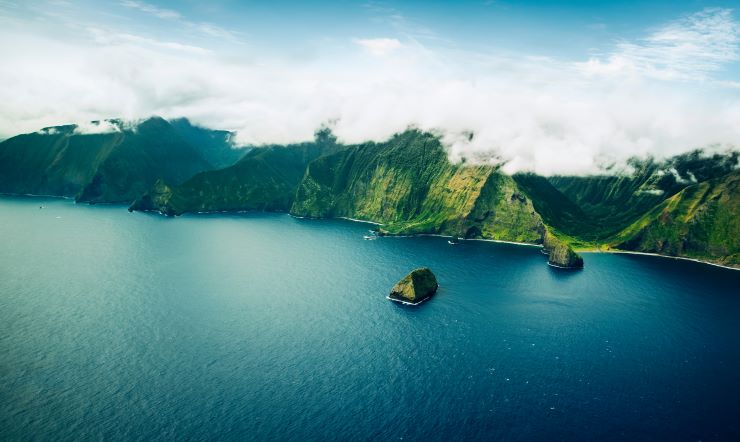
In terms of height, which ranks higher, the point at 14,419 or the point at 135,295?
the point at 14,419

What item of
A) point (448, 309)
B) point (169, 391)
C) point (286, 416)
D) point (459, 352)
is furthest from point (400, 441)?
point (448, 309)

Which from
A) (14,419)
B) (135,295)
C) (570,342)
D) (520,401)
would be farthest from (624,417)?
(135,295)

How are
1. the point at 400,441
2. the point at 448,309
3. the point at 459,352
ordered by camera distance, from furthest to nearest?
the point at 448,309 < the point at 459,352 < the point at 400,441

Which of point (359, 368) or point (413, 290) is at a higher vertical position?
point (359, 368)

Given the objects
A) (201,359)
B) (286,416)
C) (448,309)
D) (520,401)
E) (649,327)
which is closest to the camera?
(286,416)

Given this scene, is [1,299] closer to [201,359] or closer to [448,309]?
[201,359]

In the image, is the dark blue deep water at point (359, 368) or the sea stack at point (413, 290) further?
the sea stack at point (413, 290)

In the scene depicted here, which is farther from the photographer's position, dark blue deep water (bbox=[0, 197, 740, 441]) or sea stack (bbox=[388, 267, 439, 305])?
sea stack (bbox=[388, 267, 439, 305])

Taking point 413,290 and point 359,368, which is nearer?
point 359,368

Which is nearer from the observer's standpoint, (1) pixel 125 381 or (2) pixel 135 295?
(1) pixel 125 381
